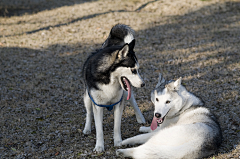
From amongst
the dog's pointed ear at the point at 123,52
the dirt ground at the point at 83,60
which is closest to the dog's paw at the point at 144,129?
the dirt ground at the point at 83,60

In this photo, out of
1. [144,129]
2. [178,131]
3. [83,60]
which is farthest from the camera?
[83,60]

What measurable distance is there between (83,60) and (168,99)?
21.1 ft

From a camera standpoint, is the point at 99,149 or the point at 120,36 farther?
the point at 120,36

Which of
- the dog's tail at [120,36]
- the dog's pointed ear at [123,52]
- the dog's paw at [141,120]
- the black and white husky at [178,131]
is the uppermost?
the dog's tail at [120,36]

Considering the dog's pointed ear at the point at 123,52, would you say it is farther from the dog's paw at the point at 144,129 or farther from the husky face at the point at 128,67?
the dog's paw at the point at 144,129

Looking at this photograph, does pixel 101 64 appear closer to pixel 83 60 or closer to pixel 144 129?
pixel 144 129

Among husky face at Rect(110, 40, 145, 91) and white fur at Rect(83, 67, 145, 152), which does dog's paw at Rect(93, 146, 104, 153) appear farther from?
husky face at Rect(110, 40, 145, 91)

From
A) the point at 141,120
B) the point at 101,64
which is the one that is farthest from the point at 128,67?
the point at 141,120

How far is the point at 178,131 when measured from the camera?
3.52 m

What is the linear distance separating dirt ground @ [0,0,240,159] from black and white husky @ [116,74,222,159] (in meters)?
0.50

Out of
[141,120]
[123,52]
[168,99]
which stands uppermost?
[123,52]

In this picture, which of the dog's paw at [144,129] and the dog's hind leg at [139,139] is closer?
the dog's hind leg at [139,139]

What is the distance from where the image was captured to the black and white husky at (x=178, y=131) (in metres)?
3.28

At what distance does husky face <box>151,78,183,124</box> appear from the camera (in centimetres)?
415
